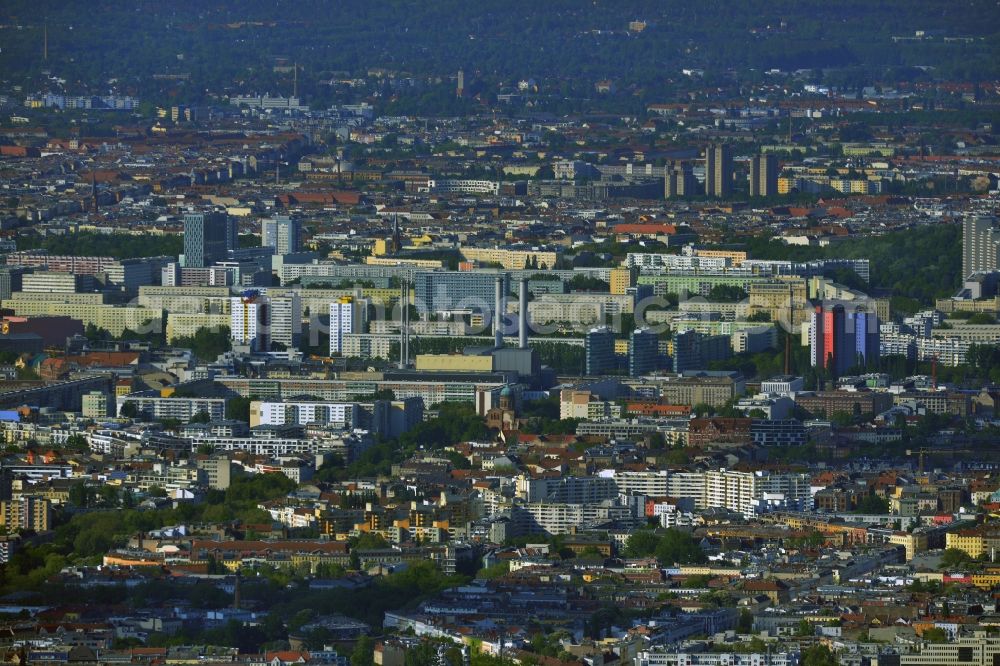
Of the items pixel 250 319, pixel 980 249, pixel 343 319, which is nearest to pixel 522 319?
pixel 343 319

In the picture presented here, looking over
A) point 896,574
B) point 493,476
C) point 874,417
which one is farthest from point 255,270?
point 896,574

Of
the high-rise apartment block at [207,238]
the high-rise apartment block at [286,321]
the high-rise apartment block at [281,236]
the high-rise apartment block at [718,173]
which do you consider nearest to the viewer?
the high-rise apartment block at [286,321]

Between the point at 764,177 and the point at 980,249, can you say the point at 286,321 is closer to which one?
the point at 980,249

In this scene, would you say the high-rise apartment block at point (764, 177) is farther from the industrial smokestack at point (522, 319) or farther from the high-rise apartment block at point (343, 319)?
the industrial smokestack at point (522, 319)

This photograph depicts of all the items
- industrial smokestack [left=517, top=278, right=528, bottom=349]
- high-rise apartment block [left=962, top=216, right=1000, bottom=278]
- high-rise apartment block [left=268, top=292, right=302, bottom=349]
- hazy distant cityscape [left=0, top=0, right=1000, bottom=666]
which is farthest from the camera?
high-rise apartment block [left=962, top=216, right=1000, bottom=278]

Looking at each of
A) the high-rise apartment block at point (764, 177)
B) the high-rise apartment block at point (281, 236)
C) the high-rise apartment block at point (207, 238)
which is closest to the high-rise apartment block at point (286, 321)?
the high-rise apartment block at point (207, 238)

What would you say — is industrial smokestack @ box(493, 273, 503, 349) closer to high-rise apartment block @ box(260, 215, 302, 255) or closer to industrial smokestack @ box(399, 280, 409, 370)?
industrial smokestack @ box(399, 280, 409, 370)

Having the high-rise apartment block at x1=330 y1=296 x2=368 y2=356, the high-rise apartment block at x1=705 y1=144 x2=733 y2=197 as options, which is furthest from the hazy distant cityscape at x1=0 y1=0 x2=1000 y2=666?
the high-rise apartment block at x1=705 y1=144 x2=733 y2=197

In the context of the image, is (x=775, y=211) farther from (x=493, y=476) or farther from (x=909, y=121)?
(x=493, y=476)
